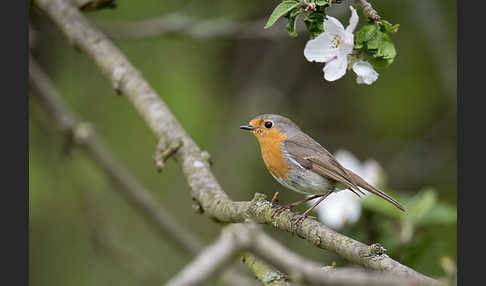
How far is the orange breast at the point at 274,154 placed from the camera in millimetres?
3473

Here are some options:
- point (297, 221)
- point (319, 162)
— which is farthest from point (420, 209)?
point (297, 221)

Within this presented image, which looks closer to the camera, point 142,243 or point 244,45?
point 142,243

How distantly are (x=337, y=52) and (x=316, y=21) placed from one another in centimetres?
16

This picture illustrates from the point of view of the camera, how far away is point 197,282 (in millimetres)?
1334

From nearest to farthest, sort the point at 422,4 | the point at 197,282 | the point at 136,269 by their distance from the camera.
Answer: the point at 197,282 → the point at 136,269 → the point at 422,4

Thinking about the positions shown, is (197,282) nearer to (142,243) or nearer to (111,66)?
(111,66)

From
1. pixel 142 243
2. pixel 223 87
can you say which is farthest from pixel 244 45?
pixel 142 243

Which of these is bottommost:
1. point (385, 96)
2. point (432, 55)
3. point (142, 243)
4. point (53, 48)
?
point (142, 243)

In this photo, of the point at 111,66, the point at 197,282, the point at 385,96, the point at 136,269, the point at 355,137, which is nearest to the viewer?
the point at 197,282

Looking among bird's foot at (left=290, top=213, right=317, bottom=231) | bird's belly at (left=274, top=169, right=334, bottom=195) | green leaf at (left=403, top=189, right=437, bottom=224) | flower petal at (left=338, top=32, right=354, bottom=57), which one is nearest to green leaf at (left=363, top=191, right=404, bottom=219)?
green leaf at (left=403, top=189, right=437, bottom=224)

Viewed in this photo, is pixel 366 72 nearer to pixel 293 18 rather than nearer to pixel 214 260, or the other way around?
pixel 293 18

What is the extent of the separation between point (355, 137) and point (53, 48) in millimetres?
3561

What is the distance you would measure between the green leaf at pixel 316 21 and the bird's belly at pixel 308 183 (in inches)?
42.6

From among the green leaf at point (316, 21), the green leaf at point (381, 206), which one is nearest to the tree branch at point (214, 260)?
the green leaf at point (316, 21)
